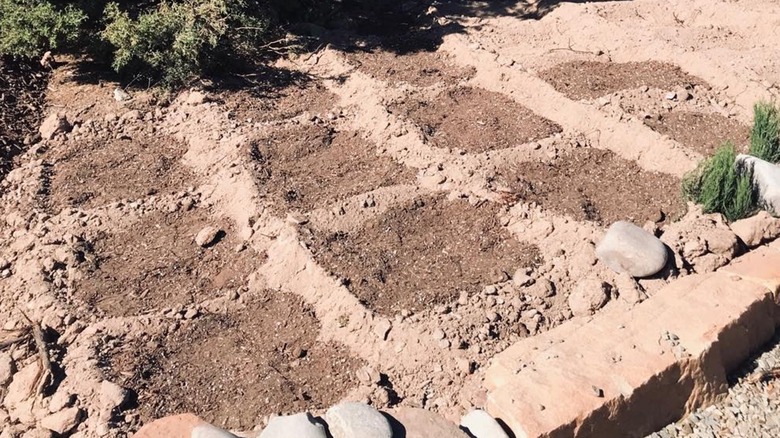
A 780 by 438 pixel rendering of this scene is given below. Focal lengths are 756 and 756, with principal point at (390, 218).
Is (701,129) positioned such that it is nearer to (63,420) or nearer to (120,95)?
(120,95)

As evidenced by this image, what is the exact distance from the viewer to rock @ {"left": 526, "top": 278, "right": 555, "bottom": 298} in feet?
17.4

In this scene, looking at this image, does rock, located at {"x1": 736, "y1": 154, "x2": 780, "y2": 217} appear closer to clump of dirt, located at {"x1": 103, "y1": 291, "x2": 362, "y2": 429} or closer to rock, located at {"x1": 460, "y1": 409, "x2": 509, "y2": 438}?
rock, located at {"x1": 460, "y1": 409, "x2": 509, "y2": 438}

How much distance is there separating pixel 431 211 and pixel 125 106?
10.5 feet

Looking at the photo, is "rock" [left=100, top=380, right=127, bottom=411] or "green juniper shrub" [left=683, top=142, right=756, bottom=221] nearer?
"rock" [left=100, top=380, right=127, bottom=411]

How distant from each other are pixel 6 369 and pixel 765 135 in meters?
5.93

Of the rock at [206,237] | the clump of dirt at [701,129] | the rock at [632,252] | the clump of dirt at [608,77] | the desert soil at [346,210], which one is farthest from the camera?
the clump of dirt at [608,77]

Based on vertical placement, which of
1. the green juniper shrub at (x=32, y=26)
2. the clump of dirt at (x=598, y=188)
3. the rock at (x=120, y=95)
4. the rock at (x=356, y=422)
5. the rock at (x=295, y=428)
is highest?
the green juniper shrub at (x=32, y=26)

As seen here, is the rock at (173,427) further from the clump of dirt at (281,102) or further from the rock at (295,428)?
the clump of dirt at (281,102)

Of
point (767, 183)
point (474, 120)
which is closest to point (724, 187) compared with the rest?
point (767, 183)

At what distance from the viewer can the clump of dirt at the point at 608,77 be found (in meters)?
7.68

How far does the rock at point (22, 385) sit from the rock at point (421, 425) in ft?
7.27

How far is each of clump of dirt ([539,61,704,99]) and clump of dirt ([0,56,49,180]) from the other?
→ 4990 millimetres

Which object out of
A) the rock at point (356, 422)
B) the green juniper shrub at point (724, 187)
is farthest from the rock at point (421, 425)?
the green juniper shrub at point (724, 187)


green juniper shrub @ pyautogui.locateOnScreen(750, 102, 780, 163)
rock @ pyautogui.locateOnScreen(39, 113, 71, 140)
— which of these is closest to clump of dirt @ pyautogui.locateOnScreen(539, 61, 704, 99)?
green juniper shrub @ pyautogui.locateOnScreen(750, 102, 780, 163)
